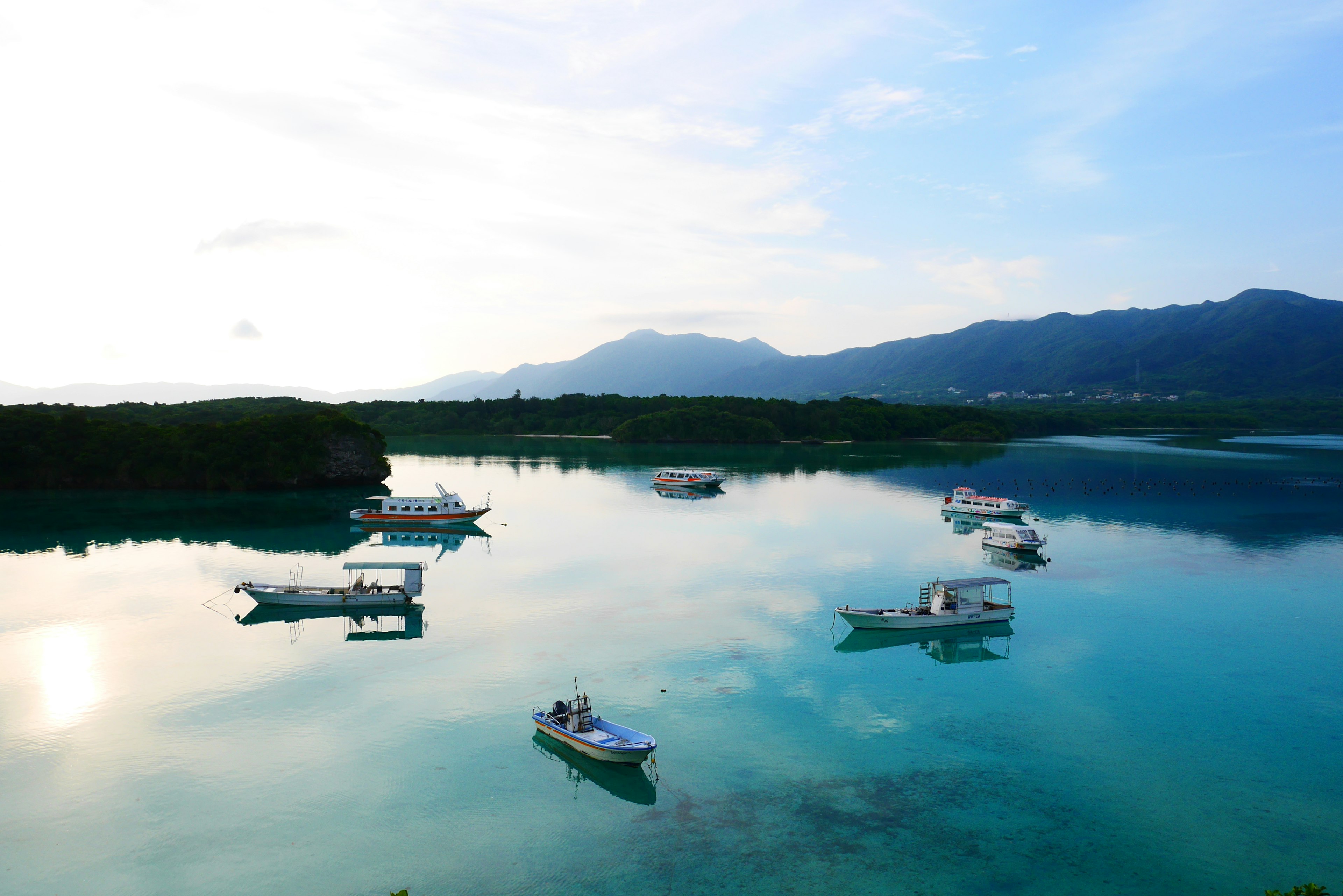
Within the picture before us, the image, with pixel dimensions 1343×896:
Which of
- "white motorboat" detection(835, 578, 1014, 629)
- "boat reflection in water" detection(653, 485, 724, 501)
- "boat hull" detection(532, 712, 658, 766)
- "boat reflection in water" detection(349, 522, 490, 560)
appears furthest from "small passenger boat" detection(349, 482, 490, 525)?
"boat hull" detection(532, 712, 658, 766)

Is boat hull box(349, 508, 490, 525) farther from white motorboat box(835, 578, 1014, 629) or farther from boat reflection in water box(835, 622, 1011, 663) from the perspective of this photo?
boat reflection in water box(835, 622, 1011, 663)

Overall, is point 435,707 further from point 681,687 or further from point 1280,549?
point 1280,549

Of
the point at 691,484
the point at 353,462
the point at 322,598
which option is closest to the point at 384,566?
the point at 322,598

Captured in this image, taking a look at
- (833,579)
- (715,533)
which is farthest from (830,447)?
(833,579)

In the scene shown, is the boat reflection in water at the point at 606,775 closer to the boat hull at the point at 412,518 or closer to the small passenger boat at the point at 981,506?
the boat hull at the point at 412,518

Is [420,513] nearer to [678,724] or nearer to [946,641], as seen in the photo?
[678,724]
